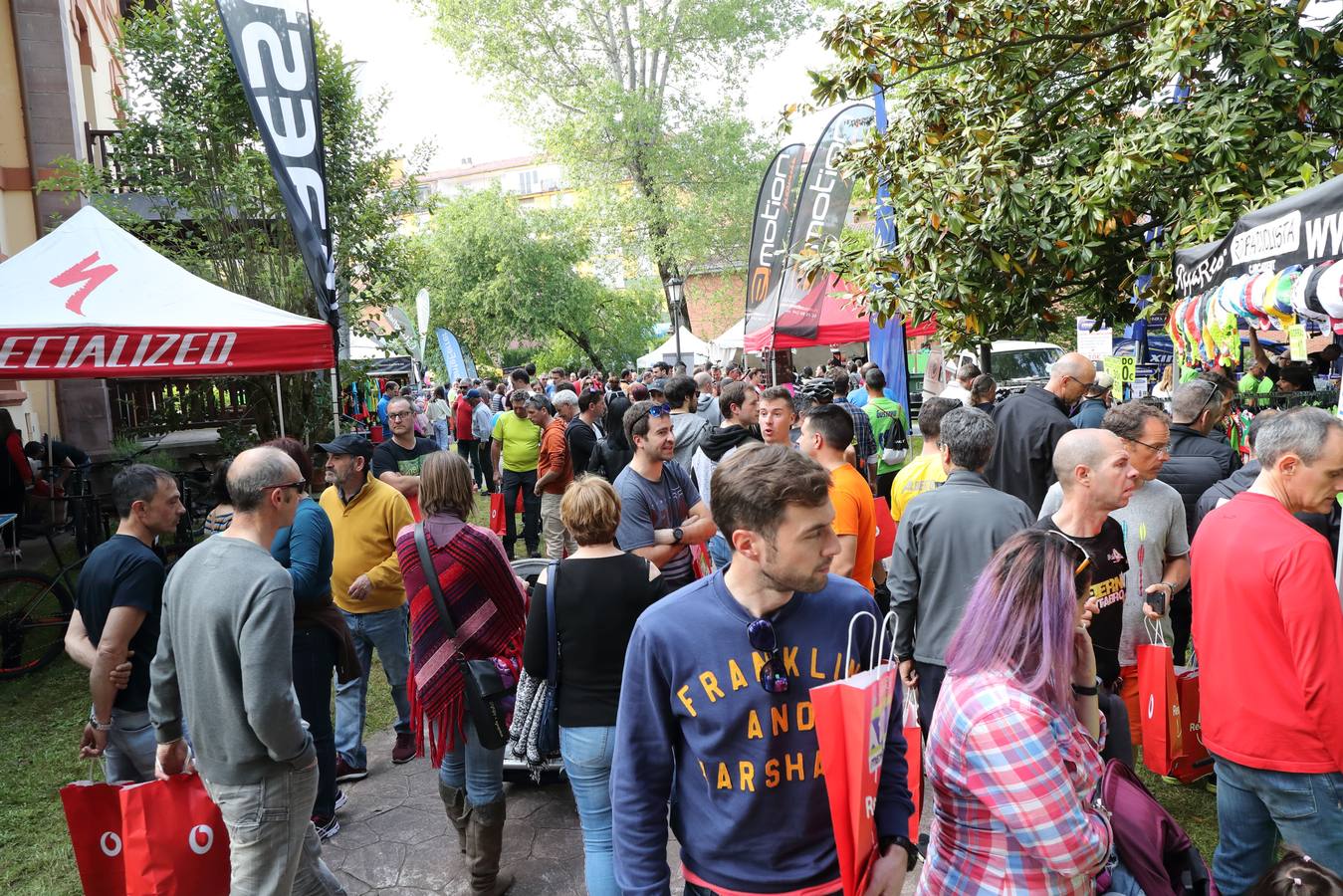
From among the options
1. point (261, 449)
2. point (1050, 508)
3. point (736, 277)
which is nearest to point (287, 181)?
point (261, 449)

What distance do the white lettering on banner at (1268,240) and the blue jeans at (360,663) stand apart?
4.70m

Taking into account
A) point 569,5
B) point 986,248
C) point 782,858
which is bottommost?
point 782,858

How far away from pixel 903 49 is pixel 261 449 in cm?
685

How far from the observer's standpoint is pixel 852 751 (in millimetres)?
1681

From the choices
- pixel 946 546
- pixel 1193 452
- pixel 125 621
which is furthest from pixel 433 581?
pixel 1193 452

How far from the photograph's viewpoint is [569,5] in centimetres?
2695

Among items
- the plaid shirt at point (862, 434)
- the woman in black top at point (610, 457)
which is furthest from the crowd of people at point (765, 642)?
the woman in black top at point (610, 457)

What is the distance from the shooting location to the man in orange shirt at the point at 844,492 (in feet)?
14.0

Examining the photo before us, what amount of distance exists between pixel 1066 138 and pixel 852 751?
23.4 feet

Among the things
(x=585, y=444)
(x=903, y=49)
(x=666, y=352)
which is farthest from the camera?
(x=666, y=352)

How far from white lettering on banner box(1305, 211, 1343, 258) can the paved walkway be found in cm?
309

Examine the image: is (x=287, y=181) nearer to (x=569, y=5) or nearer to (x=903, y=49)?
(x=903, y=49)

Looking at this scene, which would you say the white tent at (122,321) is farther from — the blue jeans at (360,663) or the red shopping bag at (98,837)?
the red shopping bag at (98,837)

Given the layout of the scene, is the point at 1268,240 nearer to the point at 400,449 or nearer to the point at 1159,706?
the point at 1159,706
